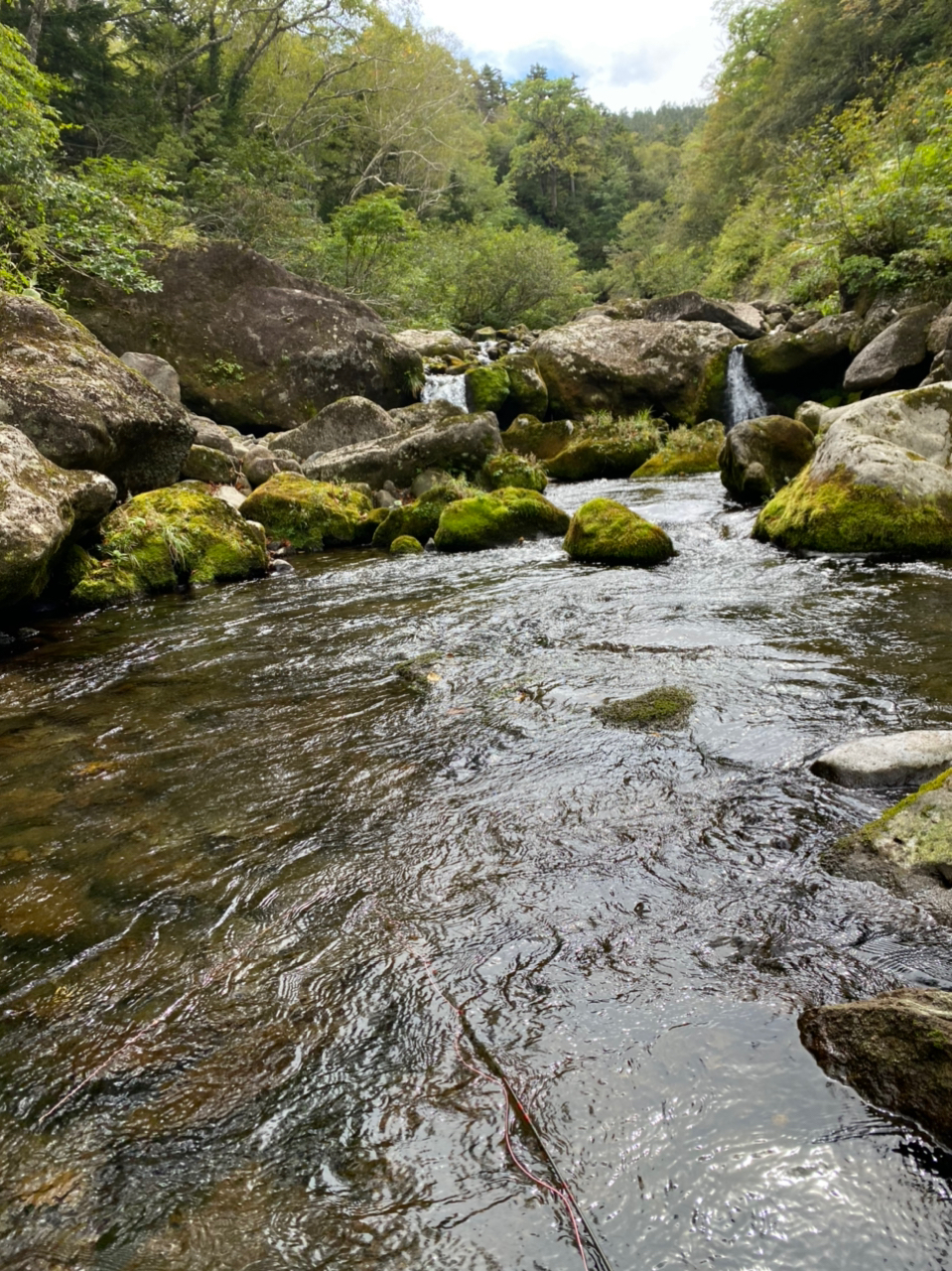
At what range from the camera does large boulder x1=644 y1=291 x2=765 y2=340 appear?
20609 millimetres

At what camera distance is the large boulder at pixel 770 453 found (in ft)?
31.9

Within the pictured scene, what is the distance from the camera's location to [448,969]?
2.22 metres

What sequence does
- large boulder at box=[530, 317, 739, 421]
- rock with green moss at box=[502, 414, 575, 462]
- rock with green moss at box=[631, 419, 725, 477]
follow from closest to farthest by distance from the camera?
rock with green moss at box=[631, 419, 725, 477] → rock with green moss at box=[502, 414, 575, 462] → large boulder at box=[530, 317, 739, 421]

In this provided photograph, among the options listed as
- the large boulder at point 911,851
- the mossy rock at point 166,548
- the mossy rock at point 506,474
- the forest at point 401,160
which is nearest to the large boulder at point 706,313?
the forest at point 401,160

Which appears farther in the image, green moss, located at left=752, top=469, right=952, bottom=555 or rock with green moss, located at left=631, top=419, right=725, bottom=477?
rock with green moss, located at left=631, top=419, right=725, bottom=477

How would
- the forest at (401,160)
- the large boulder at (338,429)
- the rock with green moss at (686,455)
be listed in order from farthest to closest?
the rock with green moss at (686,455)
the large boulder at (338,429)
the forest at (401,160)

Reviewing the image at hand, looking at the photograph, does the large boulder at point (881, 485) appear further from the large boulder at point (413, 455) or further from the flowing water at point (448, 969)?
the large boulder at point (413, 455)

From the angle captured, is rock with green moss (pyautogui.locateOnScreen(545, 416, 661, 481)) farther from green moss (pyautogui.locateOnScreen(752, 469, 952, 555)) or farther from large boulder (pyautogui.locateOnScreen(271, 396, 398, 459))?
green moss (pyautogui.locateOnScreen(752, 469, 952, 555))

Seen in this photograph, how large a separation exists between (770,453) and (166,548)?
826 centimetres

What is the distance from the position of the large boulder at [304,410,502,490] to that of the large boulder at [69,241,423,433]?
4344 millimetres

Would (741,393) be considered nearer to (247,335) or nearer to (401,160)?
(247,335)

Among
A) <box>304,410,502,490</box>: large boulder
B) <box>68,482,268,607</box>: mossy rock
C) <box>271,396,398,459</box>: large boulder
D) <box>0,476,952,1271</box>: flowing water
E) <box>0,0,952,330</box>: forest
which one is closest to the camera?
<box>0,476,952,1271</box>: flowing water

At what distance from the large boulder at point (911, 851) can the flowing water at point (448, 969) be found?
0.25ft

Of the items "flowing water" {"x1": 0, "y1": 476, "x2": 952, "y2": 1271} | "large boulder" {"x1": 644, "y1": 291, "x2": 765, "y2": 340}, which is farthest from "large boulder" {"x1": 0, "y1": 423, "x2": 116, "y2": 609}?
"large boulder" {"x1": 644, "y1": 291, "x2": 765, "y2": 340}
